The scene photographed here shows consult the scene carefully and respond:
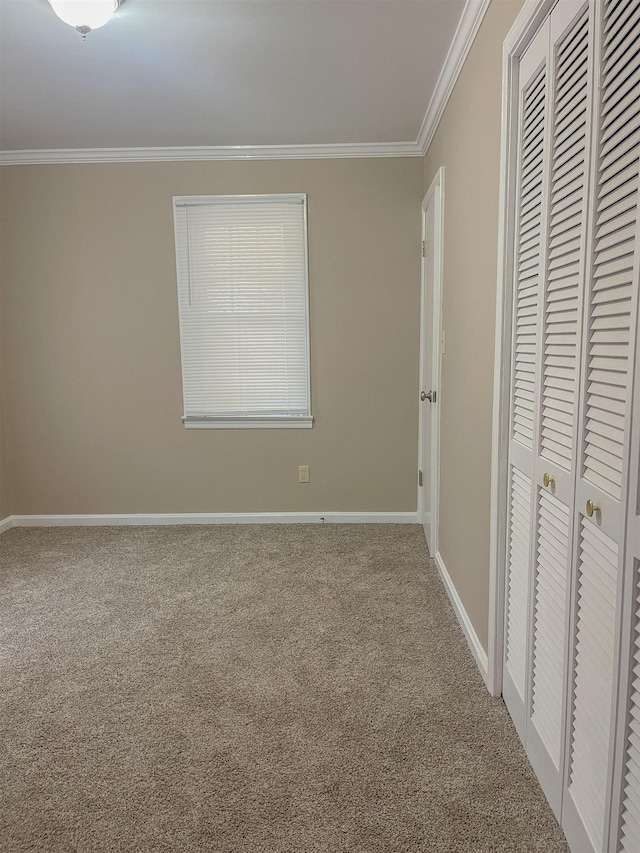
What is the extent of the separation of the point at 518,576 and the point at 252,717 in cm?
101

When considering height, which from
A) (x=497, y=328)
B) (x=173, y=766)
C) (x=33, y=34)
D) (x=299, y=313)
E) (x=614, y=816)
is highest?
(x=33, y=34)

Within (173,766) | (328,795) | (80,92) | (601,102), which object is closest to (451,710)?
(328,795)

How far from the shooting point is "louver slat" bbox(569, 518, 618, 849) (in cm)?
106

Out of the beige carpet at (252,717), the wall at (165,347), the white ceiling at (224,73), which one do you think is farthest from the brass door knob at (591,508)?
the wall at (165,347)

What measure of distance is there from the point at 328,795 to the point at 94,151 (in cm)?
365

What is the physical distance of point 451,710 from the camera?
1.79 m

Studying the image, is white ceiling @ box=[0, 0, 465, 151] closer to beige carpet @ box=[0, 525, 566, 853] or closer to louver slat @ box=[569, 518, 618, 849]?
louver slat @ box=[569, 518, 618, 849]

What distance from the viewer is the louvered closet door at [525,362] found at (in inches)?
56.1

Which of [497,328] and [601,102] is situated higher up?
[601,102]

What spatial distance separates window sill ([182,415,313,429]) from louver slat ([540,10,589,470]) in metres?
2.29

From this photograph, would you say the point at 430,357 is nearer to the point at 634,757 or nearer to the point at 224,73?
the point at 224,73

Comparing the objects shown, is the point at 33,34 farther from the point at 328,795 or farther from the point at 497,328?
the point at 328,795

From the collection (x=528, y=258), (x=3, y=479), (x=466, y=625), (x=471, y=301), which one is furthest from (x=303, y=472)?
(x=528, y=258)

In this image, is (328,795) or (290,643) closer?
(328,795)
